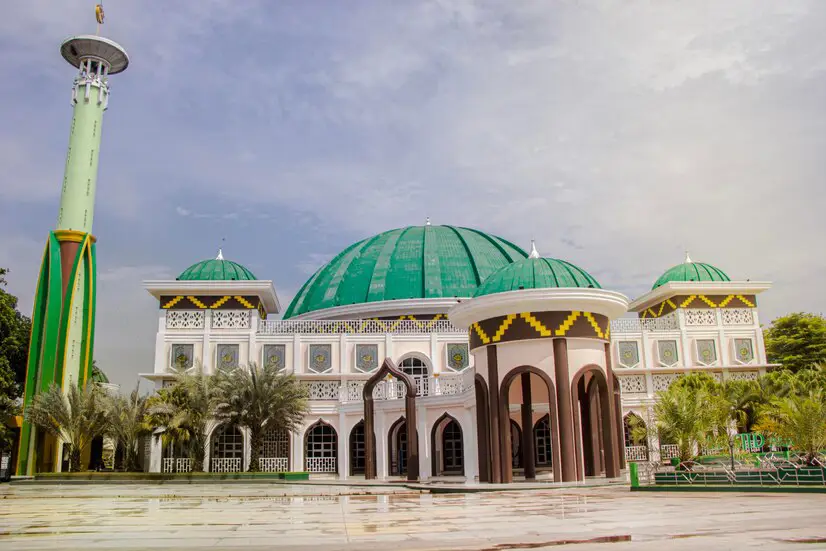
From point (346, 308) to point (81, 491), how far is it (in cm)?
2035

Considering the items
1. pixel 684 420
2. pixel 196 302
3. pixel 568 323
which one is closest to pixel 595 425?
pixel 684 420

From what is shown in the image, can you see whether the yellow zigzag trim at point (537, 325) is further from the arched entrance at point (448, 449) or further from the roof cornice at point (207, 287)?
the roof cornice at point (207, 287)

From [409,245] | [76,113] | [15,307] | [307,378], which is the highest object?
[76,113]

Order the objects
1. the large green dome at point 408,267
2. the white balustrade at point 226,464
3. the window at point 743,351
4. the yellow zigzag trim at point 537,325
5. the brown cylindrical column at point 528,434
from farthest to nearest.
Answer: the large green dome at point 408,267, the window at point 743,351, the white balustrade at point 226,464, the brown cylindrical column at point 528,434, the yellow zigzag trim at point 537,325

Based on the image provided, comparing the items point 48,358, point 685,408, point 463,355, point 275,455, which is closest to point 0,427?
point 48,358

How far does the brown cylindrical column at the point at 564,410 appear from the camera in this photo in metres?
22.8

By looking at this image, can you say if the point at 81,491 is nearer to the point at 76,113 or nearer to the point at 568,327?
the point at 568,327

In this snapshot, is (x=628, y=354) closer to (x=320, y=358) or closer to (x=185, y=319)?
(x=320, y=358)

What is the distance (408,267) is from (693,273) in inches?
628

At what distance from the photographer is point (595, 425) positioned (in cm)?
2570

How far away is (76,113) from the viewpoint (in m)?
36.2

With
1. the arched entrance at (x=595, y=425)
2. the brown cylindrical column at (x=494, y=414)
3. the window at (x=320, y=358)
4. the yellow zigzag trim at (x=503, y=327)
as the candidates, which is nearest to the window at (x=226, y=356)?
the window at (x=320, y=358)

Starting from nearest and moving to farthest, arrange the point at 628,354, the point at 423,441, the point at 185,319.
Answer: the point at 423,441, the point at 185,319, the point at 628,354

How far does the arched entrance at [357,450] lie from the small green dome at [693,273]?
18756 millimetres
